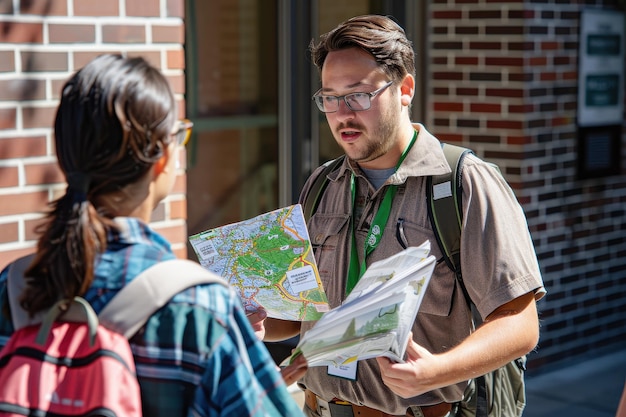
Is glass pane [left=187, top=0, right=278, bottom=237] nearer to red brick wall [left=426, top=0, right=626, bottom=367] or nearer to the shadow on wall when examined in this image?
red brick wall [left=426, top=0, right=626, bottom=367]

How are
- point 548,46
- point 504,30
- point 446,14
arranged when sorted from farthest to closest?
point 446,14, point 548,46, point 504,30

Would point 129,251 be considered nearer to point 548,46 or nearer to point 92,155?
point 92,155

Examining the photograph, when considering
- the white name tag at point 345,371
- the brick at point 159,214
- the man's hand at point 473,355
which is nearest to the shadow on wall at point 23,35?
the brick at point 159,214

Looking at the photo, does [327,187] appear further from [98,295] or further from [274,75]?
[274,75]

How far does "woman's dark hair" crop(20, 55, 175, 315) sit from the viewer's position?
1.87 meters

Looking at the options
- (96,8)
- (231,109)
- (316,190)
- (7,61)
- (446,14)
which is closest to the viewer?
(316,190)

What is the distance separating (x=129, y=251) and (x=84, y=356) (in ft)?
0.70

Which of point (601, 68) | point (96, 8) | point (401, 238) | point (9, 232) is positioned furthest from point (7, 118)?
point (601, 68)

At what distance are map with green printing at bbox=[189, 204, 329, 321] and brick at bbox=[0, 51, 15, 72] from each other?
120 centimetres

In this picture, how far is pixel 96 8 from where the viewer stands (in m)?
3.79

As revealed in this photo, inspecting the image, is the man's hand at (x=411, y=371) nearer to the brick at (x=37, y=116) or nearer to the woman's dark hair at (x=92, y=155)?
the woman's dark hair at (x=92, y=155)

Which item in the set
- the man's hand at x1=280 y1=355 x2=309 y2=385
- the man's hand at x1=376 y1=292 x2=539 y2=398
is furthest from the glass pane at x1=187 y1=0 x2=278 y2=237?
the man's hand at x1=280 y1=355 x2=309 y2=385

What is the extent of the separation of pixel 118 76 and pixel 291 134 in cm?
447

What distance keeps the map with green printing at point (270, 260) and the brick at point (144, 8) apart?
1.41 metres
